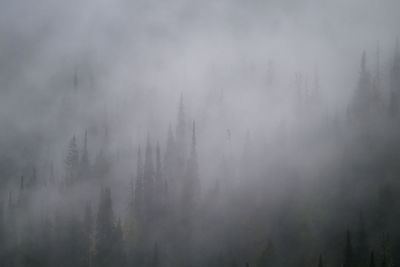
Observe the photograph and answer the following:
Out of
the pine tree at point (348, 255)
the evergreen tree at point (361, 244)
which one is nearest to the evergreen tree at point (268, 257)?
the pine tree at point (348, 255)

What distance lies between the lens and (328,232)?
187 meters

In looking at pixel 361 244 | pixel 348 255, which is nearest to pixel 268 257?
pixel 348 255

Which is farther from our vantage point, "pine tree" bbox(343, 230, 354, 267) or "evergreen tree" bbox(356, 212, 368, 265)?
"pine tree" bbox(343, 230, 354, 267)

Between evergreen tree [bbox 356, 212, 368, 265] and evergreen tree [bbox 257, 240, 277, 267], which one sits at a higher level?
evergreen tree [bbox 356, 212, 368, 265]

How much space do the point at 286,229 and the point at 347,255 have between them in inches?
1313

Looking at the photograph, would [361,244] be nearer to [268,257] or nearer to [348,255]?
[348,255]

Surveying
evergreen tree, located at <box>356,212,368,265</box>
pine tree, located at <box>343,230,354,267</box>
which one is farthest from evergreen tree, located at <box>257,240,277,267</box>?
evergreen tree, located at <box>356,212,368,265</box>

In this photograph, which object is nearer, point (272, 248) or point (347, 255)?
point (347, 255)

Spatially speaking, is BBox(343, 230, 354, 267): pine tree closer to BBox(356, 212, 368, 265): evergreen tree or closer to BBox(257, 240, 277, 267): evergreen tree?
BBox(356, 212, 368, 265): evergreen tree

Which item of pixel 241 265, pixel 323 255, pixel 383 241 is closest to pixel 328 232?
pixel 323 255

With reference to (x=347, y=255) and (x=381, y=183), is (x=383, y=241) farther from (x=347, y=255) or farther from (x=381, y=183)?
(x=381, y=183)

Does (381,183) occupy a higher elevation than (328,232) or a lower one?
higher

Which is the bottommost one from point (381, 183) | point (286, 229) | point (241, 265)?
point (241, 265)

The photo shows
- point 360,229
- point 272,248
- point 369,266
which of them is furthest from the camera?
point 272,248
